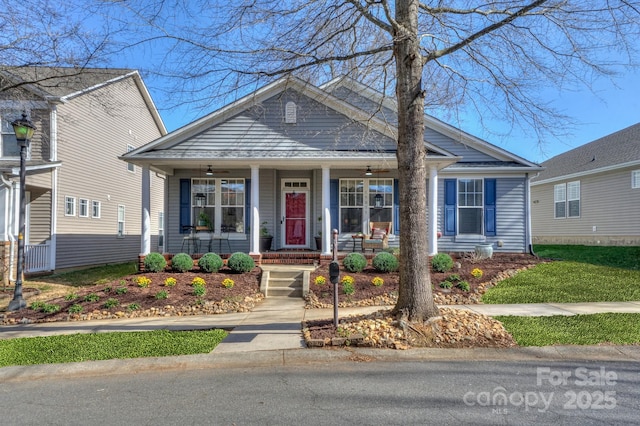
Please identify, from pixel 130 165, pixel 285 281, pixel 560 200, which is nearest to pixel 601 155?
pixel 560 200

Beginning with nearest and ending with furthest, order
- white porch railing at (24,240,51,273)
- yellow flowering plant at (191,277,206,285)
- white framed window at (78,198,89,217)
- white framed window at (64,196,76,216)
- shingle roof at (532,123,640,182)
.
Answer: yellow flowering plant at (191,277,206,285) → white porch railing at (24,240,51,273) → white framed window at (64,196,76,216) → white framed window at (78,198,89,217) → shingle roof at (532,123,640,182)

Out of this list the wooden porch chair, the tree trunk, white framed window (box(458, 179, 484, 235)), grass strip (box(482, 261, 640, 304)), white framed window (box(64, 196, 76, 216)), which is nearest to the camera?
the tree trunk

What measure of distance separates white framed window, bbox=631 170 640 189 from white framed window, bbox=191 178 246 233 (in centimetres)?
1567

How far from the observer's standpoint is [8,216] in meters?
11.6

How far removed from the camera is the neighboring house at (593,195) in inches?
639

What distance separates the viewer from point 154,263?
10.5 meters

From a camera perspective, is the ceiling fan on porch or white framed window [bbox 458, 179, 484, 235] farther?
white framed window [bbox 458, 179, 484, 235]

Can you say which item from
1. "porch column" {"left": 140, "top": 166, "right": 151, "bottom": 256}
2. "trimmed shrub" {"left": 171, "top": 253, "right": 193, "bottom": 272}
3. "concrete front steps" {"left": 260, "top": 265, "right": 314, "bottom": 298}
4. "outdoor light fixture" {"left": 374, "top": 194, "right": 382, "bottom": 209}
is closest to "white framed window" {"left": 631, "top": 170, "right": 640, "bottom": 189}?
"outdoor light fixture" {"left": 374, "top": 194, "right": 382, "bottom": 209}

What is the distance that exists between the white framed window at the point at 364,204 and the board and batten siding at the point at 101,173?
25.9 ft

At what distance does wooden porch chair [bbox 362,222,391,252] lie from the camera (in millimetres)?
11914

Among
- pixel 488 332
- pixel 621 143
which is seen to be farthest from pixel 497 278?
pixel 621 143

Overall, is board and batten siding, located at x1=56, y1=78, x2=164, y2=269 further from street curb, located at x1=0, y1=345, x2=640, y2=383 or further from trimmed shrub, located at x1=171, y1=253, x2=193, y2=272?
street curb, located at x1=0, y1=345, x2=640, y2=383

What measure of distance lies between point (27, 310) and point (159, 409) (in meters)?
6.35

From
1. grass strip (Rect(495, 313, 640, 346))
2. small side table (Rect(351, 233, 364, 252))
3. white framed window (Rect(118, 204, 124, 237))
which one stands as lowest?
grass strip (Rect(495, 313, 640, 346))
